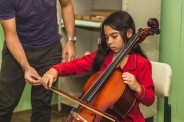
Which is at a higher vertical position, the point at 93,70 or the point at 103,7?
the point at 103,7

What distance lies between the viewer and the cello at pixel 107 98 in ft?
4.50

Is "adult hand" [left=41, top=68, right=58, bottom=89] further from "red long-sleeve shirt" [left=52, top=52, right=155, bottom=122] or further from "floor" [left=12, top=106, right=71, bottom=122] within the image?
"floor" [left=12, top=106, right=71, bottom=122]

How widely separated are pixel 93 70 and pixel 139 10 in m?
0.77

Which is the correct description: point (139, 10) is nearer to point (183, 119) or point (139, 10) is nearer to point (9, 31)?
point (183, 119)

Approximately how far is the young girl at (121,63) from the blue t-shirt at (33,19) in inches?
10.2

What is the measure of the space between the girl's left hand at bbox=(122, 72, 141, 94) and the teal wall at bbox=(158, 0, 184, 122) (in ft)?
3.35

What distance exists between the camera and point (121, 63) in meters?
1.60

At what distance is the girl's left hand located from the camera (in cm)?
139

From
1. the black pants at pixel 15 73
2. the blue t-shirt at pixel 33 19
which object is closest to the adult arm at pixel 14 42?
the blue t-shirt at pixel 33 19

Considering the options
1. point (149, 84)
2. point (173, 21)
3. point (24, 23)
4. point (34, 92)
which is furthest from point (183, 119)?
point (24, 23)

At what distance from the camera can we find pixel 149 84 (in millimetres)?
1514

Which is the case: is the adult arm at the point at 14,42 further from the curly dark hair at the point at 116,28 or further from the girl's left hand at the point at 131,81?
the girl's left hand at the point at 131,81

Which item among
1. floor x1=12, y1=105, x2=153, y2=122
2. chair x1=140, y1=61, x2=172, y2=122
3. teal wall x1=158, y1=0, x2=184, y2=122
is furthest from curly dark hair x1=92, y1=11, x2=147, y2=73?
floor x1=12, y1=105, x2=153, y2=122

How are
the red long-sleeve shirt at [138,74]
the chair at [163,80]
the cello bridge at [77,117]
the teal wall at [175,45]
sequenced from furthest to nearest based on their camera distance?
the teal wall at [175,45], the chair at [163,80], the red long-sleeve shirt at [138,74], the cello bridge at [77,117]
